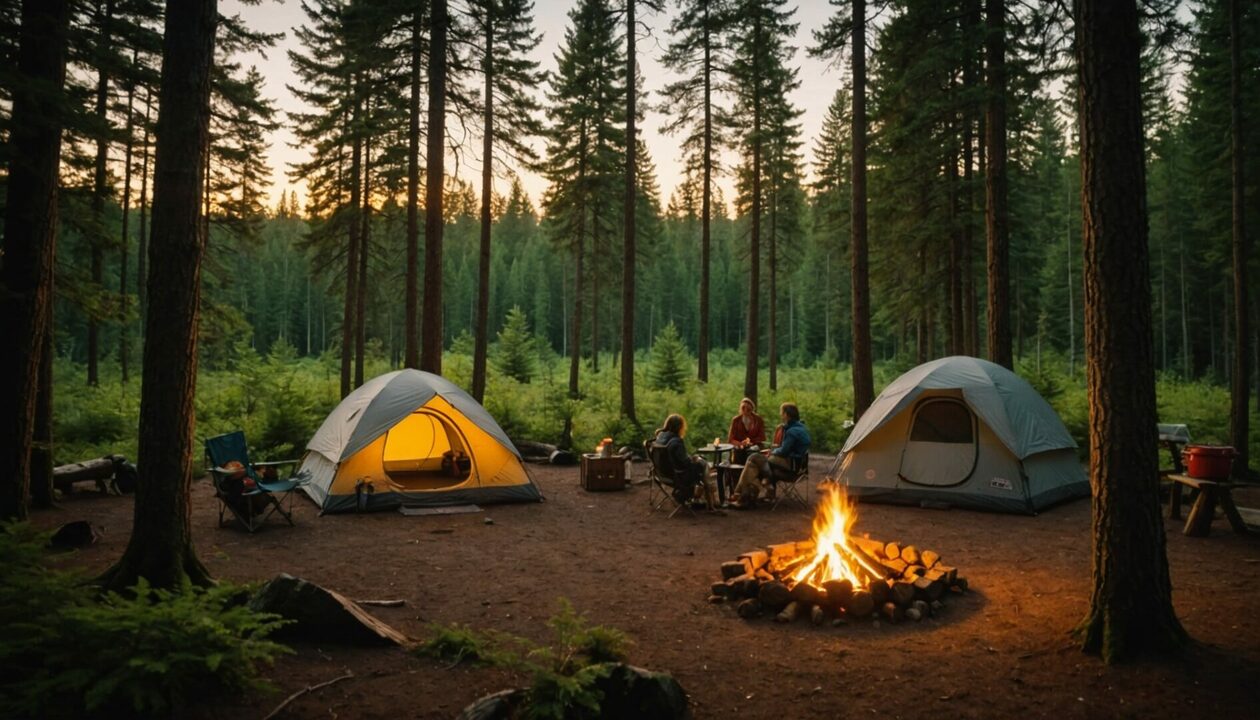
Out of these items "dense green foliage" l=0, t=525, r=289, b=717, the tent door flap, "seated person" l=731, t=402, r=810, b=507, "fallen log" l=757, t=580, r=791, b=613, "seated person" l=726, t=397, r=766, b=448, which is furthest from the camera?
"seated person" l=726, t=397, r=766, b=448

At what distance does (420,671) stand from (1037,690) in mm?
3681

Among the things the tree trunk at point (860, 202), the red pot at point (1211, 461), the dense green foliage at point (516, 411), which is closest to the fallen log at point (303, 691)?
the red pot at point (1211, 461)

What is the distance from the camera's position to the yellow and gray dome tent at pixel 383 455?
30.7 ft

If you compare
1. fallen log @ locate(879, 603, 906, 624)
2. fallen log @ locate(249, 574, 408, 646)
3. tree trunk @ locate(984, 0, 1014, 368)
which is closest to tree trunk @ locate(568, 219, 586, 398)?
tree trunk @ locate(984, 0, 1014, 368)

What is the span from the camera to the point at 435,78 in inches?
475

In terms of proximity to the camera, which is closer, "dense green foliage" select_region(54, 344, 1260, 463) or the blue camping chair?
the blue camping chair

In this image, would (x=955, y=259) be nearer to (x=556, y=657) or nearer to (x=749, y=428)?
(x=749, y=428)

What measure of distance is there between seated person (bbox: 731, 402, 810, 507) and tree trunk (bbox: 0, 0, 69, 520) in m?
8.60

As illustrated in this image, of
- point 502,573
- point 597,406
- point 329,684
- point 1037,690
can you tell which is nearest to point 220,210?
point 597,406

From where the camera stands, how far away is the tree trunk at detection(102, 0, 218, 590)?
486cm

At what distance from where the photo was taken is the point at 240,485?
27.3 ft

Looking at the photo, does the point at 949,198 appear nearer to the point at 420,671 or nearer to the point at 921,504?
the point at 921,504

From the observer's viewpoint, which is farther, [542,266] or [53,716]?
[542,266]

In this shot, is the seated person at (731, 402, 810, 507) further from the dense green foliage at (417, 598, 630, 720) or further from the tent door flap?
the dense green foliage at (417, 598, 630, 720)
